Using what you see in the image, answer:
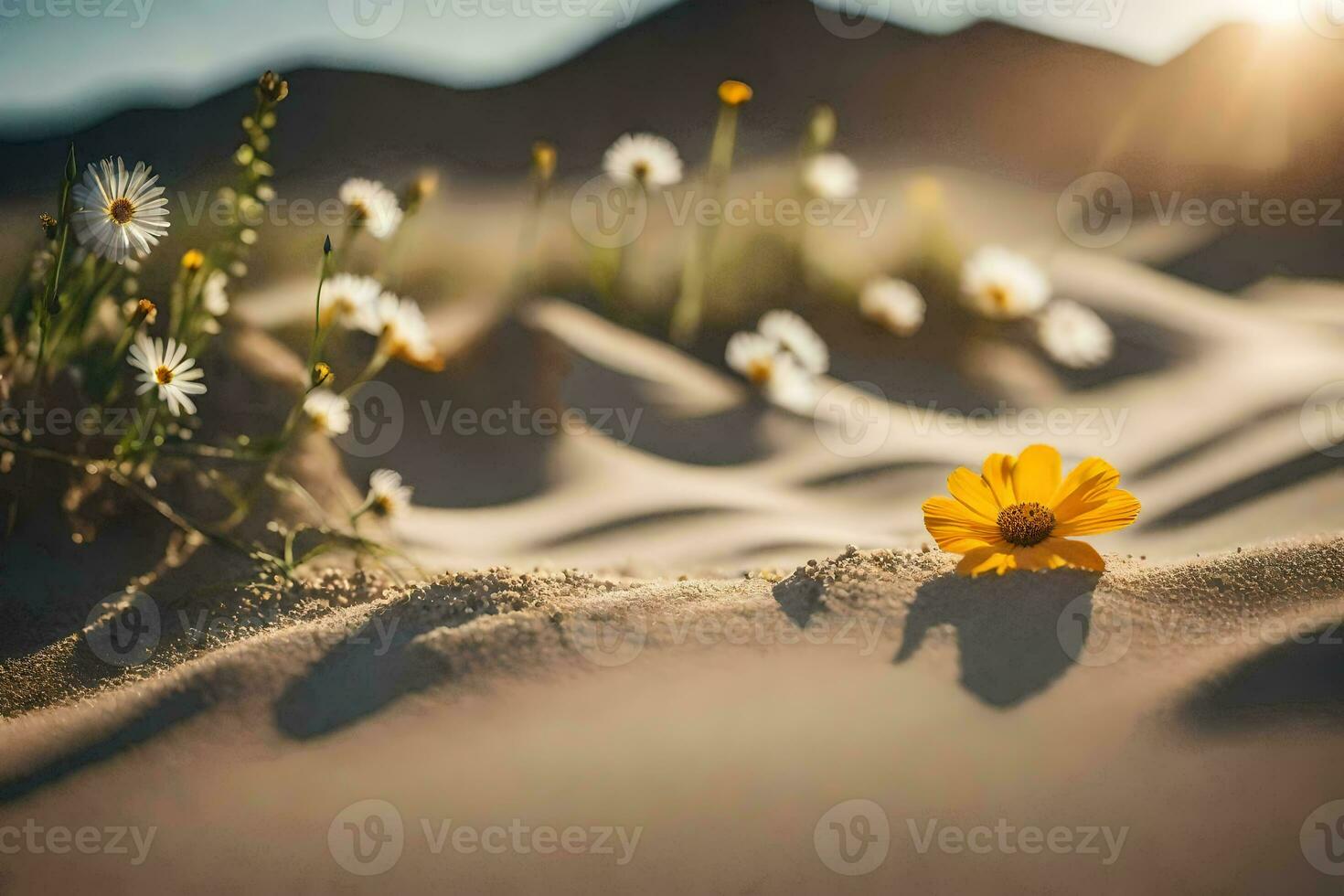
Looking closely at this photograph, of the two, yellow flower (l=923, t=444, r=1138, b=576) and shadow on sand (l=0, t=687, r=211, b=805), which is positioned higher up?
yellow flower (l=923, t=444, r=1138, b=576)

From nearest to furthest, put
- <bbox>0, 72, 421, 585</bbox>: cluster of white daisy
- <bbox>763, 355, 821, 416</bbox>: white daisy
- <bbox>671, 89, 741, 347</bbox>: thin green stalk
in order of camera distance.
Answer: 1. <bbox>0, 72, 421, 585</bbox>: cluster of white daisy
2. <bbox>763, 355, 821, 416</bbox>: white daisy
3. <bbox>671, 89, 741, 347</bbox>: thin green stalk

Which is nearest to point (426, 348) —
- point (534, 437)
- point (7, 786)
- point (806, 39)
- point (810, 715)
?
point (534, 437)

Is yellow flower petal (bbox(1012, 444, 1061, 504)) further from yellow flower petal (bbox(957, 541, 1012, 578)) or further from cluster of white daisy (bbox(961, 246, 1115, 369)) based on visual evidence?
cluster of white daisy (bbox(961, 246, 1115, 369))

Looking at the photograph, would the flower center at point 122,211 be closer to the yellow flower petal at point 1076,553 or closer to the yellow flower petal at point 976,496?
the yellow flower petal at point 976,496

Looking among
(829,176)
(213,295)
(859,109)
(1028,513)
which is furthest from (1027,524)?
(859,109)

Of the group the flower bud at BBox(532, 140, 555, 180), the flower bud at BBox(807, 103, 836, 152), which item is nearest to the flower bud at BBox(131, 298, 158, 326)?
the flower bud at BBox(532, 140, 555, 180)
